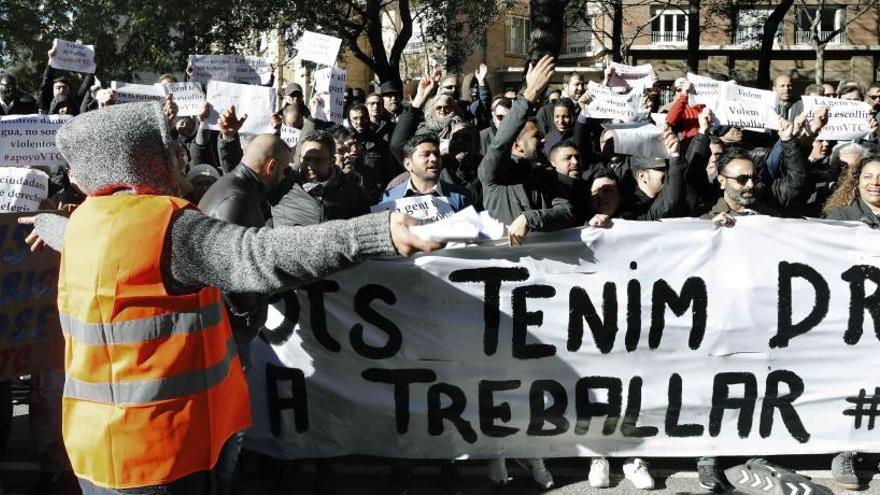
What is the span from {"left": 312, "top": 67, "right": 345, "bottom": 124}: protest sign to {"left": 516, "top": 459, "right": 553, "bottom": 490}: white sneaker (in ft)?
15.1

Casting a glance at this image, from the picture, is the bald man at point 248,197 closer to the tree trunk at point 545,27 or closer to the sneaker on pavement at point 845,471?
the sneaker on pavement at point 845,471

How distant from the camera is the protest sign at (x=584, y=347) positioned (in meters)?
5.18

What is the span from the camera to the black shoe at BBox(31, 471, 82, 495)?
5105mm

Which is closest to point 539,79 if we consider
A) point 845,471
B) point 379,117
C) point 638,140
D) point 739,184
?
point 739,184

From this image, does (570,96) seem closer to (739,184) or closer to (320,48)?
(320,48)

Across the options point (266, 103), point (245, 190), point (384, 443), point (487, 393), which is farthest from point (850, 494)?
point (266, 103)

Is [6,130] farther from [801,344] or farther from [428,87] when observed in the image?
[801,344]

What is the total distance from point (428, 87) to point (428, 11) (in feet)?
77.0

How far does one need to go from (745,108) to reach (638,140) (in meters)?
0.88

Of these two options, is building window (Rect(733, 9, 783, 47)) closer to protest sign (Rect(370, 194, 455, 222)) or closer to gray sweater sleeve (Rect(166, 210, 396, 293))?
protest sign (Rect(370, 194, 455, 222))

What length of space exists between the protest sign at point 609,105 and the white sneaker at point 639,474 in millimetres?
4296

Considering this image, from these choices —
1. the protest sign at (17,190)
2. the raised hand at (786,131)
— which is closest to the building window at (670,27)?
the raised hand at (786,131)

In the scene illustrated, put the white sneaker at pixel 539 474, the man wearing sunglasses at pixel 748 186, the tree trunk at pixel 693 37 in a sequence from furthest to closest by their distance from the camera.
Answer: the tree trunk at pixel 693 37
the man wearing sunglasses at pixel 748 186
the white sneaker at pixel 539 474

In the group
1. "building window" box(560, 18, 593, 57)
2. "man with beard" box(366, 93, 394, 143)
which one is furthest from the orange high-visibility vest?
"building window" box(560, 18, 593, 57)
